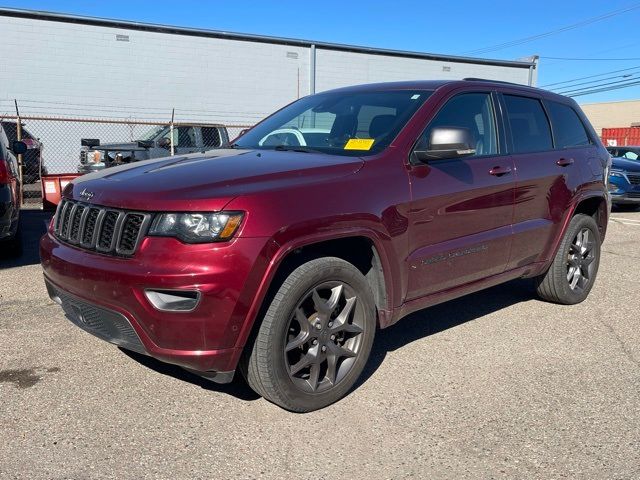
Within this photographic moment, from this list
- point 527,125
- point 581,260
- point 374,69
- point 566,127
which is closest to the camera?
point 527,125

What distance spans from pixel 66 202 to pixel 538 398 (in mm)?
3046

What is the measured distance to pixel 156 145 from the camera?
13.8m

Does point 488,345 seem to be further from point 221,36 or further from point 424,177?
point 221,36

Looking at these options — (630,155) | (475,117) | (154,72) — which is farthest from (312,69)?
(475,117)

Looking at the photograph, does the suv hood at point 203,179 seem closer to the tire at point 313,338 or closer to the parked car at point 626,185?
the tire at point 313,338

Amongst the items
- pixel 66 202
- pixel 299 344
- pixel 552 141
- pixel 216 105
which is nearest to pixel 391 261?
pixel 299 344

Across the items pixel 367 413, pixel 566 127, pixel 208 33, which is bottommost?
pixel 367 413

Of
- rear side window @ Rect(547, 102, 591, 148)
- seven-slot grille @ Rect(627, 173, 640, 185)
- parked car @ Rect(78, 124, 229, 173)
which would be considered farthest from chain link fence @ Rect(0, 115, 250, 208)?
seven-slot grille @ Rect(627, 173, 640, 185)

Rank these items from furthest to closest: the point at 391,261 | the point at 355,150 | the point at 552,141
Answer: the point at 552,141 < the point at 355,150 < the point at 391,261

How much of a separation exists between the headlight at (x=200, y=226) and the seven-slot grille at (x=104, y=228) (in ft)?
0.40

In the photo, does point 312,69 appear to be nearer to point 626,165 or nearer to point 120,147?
point 120,147

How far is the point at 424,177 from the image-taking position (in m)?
3.60

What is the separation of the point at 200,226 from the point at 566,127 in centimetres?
385

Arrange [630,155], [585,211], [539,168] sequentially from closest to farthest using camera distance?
[539,168] < [585,211] < [630,155]
